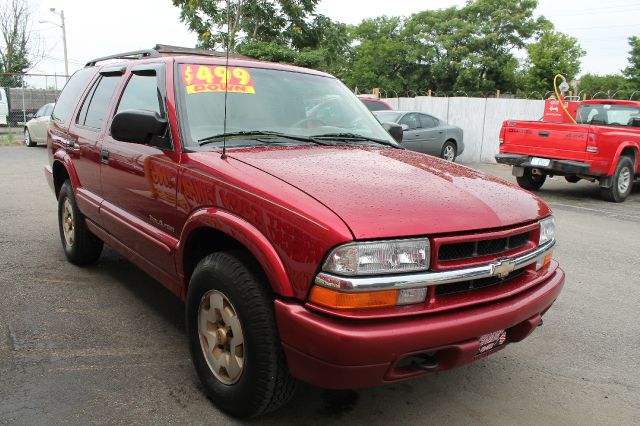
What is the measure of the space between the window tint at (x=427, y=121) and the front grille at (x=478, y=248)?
12.3 m

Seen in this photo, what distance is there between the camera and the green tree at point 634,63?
39.4 metres

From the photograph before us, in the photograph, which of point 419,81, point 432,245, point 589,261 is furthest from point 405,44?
point 432,245

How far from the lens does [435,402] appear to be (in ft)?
9.57

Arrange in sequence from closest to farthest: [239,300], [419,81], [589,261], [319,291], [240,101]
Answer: [319,291], [239,300], [240,101], [589,261], [419,81]

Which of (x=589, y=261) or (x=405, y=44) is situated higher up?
(x=405, y=44)

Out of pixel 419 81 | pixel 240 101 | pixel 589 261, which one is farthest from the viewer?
pixel 419 81

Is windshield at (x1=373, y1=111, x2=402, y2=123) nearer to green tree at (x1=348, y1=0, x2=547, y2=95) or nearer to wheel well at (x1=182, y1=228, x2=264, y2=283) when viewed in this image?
wheel well at (x1=182, y1=228, x2=264, y2=283)

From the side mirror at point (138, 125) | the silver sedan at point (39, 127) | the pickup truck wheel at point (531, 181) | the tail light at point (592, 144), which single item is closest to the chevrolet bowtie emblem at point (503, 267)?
the side mirror at point (138, 125)

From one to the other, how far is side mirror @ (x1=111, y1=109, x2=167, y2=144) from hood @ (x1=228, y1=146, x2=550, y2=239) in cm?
50

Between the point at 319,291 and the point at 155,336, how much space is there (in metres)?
1.84

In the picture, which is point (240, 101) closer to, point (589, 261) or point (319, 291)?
point (319, 291)

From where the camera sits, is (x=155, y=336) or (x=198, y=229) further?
(x=155, y=336)

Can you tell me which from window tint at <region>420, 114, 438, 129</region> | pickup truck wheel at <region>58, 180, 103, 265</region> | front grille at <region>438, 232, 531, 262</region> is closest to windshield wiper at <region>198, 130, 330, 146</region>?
front grille at <region>438, 232, 531, 262</region>

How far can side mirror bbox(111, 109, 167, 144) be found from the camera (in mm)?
3051
